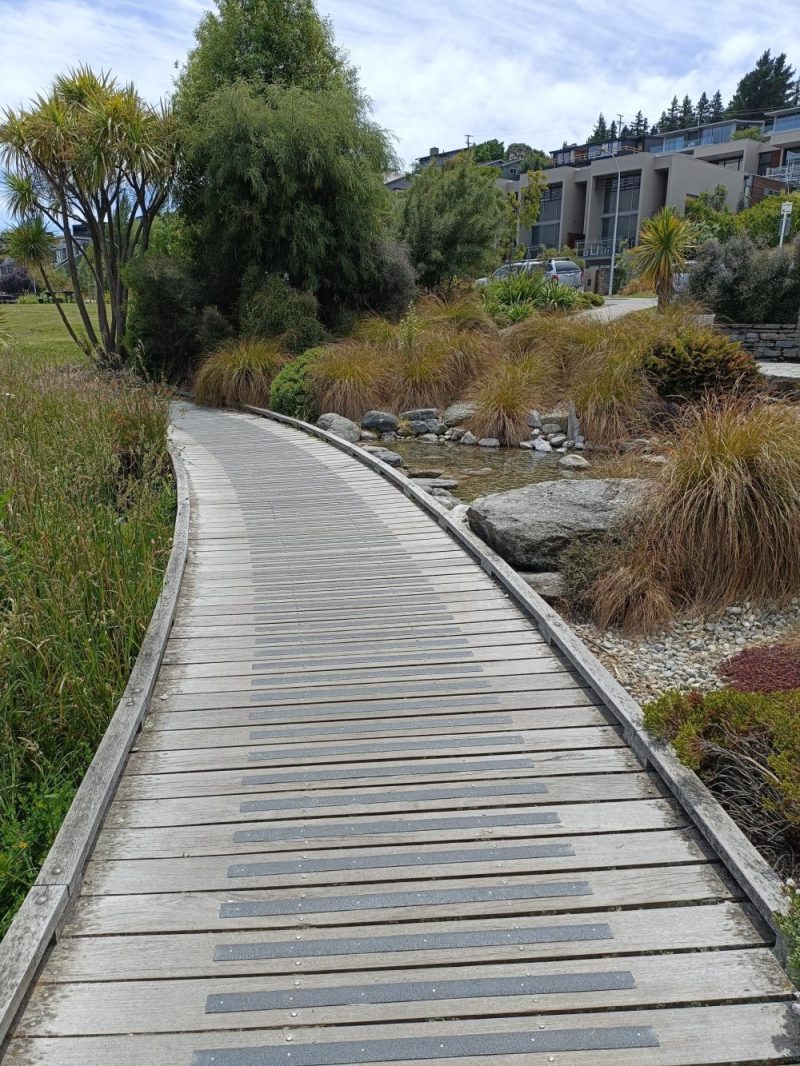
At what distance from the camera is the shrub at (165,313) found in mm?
14734

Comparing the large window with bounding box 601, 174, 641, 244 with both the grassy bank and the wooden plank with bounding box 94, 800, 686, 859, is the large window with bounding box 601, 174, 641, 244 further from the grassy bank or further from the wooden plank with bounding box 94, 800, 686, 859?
the wooden plank with bounding box 94, 800, 686, 859

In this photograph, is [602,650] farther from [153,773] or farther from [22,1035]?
[22,1035]

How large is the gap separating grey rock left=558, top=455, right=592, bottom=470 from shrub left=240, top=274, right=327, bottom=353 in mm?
6048

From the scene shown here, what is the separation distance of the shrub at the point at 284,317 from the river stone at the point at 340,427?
3.24 m

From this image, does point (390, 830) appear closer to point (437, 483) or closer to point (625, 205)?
point (437, 483)

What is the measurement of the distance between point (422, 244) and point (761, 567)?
1446 cm

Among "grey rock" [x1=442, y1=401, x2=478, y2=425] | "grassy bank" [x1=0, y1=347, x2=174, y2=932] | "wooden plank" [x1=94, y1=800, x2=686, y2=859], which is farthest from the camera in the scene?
"grey rock" [x1=442, y1=401, x2=478, y2=425]

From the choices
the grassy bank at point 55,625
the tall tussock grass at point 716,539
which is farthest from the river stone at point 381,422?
the tall tussock grass at point 716,539

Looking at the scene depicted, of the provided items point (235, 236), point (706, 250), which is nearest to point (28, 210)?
point (235, 236)

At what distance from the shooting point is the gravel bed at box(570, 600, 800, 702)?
159 inches

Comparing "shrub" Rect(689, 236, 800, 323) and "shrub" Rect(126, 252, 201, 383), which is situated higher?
"shrub" Rect(689, 236, 800, 323)

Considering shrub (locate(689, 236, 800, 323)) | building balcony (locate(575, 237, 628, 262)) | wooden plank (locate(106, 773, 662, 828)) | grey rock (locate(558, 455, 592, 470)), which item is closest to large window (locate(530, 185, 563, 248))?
building balcony (locate(575, 237, 628, 262))

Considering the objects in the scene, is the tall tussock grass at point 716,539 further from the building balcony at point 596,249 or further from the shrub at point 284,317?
the building balcony at point 596,249

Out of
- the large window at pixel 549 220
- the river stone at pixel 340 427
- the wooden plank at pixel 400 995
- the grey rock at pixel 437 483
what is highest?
the large window at pixel 549 220
